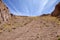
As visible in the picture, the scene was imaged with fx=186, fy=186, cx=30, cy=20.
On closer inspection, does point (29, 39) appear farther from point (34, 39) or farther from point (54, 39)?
point (54, 39)

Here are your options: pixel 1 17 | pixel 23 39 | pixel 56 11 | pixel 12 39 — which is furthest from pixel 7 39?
pixel 56 11

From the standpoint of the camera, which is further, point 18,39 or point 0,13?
point 0,13

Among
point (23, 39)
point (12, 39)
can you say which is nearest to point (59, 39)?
point (23, 39)

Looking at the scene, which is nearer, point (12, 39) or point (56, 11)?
point (12, 39)

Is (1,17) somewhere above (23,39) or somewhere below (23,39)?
above

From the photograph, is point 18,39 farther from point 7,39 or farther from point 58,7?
point 58,7

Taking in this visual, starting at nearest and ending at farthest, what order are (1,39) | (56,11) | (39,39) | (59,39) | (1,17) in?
(59,39) → (39,39) → (1,39) → (1,17) → (56,11)

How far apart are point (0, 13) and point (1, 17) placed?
1001 mm

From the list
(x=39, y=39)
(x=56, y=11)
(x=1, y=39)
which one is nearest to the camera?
(x=39, y=39)


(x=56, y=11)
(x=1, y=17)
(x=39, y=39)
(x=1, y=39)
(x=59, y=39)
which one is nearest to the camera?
(x=59, y=39)

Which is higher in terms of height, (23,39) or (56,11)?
(56,11)

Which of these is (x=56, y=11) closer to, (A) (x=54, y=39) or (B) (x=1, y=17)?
(B) (x=1, y=17)

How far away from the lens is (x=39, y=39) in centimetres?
1953

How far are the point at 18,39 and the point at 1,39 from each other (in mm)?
2075
